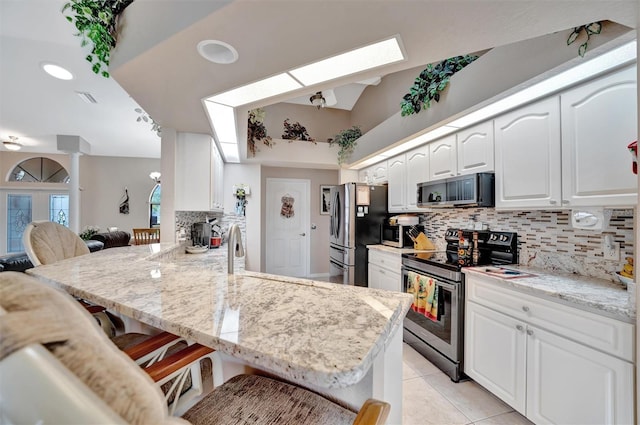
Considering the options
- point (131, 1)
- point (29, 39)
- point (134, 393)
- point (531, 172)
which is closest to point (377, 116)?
point (531, 172)

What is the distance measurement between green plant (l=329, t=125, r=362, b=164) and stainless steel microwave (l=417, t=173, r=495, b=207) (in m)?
1.76

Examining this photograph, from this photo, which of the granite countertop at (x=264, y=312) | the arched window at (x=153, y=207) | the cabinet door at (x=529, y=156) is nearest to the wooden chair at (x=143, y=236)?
the arched window at (x=153, y=207)

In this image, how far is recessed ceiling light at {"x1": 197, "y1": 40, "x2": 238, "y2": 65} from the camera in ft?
4.34

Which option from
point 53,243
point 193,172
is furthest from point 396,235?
point 53,243

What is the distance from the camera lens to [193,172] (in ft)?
9.44

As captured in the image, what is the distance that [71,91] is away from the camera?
3.36m

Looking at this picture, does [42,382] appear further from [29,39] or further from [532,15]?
[29,39]

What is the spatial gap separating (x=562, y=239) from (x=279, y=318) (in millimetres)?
2237

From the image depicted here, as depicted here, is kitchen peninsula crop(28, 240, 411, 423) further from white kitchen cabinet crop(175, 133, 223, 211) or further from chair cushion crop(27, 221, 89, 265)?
white kitchen cabinet crop(175, 133, 223, 211)

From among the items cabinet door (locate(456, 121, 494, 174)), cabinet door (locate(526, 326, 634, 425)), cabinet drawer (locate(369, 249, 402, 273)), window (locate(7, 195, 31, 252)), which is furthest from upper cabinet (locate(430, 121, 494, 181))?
window (locate(7, 195, 31, 252))

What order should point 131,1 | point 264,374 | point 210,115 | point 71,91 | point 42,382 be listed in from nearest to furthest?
point 42,382 → point 264,374 → point 131,1 → point 210,115 → point 71,91

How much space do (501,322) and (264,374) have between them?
161 centimetres

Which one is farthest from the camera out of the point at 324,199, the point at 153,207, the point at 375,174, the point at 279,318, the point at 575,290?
the point at 153,207

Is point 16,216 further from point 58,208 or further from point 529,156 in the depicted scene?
point 529,156
